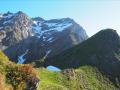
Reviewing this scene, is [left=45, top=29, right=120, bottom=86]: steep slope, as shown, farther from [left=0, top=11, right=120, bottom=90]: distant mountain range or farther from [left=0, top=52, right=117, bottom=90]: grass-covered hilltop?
[left=0, top=52, right=117, bottom=90]: grass-covered hilltop

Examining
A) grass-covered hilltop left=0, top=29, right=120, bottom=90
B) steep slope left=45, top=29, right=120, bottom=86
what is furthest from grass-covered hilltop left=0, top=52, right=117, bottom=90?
steep slope left=45, top=29, right=120, bottom=86

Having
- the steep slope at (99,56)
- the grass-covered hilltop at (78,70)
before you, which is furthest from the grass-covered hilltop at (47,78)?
the steep slope at (99,56)

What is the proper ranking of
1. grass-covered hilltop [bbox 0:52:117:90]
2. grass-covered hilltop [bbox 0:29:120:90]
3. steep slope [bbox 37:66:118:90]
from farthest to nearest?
steep slope [bbox 37:66:118:90] < grass-covered hilltop [bbox 0:29:120:90] < grass-covered hilltop [bbox 0:52:117:90]

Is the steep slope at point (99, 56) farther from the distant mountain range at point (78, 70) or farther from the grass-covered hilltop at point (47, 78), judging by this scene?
the grass-covered hilltop at point (47, 78)

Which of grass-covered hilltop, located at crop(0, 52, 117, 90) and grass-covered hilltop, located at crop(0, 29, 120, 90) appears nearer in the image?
grass-covered hilltop, located at crop(0, 52, 117, 90)

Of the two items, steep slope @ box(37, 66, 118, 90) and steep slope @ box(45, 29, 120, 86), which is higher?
steep slope @ box(37, 66, 118, 90)

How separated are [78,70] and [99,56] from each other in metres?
24.9

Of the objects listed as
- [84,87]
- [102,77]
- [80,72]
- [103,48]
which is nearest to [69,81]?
[84,87]

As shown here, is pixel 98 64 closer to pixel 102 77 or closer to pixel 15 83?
pixel 102 77

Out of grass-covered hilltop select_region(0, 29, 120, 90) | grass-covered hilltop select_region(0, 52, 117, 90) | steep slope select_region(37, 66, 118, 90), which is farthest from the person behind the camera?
steep slope select_region(37, 66, 118, 90)

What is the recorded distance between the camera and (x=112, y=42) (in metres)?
125

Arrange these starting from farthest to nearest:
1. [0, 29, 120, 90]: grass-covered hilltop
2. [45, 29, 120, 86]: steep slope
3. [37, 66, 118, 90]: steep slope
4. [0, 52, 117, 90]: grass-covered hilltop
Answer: [45, 29, 120, 86]: steep slope
[37, 66, 118, 90]: steep slope
[0, 29, 120, 90]: grass-covered hilltop
[0, 52, 117, 90]: grass-covered hilltop

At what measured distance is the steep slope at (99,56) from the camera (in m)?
107

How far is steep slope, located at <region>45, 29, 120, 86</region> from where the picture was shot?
107312 millimetres
